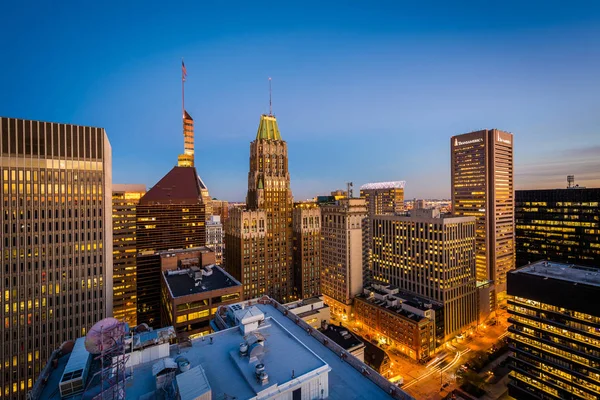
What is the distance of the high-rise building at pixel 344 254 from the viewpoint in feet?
490

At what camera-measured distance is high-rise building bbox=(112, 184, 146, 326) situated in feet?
476

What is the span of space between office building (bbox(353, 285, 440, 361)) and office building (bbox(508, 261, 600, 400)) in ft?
97.4

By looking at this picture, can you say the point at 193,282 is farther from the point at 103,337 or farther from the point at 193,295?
the point at 103,337

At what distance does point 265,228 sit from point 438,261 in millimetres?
81007

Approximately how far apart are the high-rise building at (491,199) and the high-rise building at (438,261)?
182ft

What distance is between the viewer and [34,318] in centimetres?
7656

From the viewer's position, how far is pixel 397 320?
114812mm

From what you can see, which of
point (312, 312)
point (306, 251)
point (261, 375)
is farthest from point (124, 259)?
point (261, 375)

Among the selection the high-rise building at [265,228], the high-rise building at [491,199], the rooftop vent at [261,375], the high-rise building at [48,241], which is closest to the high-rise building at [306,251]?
the high-rise building at [265,228]

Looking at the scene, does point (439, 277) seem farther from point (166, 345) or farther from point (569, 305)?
point (166, 345)

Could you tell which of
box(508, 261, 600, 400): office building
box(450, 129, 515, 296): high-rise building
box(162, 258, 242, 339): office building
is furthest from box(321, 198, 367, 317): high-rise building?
box(450, 129, 515, 296): high-rise building

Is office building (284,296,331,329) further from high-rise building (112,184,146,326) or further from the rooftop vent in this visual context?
high-rise building (112,184,146,326)

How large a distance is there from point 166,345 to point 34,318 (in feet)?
226

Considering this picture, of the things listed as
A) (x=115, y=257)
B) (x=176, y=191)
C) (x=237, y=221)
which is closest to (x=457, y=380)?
(x=237, y=221)
